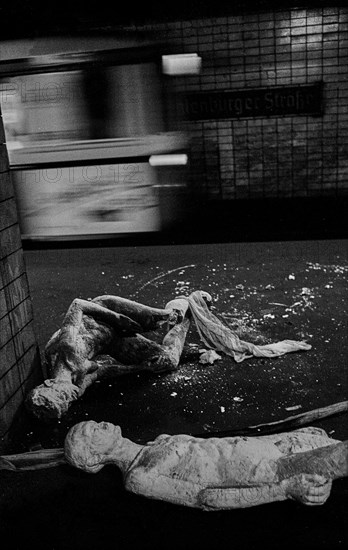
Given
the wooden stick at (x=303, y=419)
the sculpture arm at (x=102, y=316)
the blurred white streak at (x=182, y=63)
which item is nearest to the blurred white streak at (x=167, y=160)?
the blurred white streak at (x=182, y=63)

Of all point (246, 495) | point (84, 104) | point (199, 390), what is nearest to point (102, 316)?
point (199, 390)

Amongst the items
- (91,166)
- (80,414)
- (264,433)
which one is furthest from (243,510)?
(91,166)

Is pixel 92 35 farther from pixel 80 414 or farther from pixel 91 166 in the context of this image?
pixel 80 414

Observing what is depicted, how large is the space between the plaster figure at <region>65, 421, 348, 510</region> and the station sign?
631 cm

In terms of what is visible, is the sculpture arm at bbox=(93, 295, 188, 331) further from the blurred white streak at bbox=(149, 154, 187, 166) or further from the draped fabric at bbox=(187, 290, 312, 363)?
the blurred white streak at bbox=(149, 154, 187, 166)

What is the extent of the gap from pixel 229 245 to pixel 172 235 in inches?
39.1

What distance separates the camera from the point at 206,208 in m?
8.38

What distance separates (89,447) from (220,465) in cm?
68

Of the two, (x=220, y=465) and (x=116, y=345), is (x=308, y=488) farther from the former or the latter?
(x=116, y=345)

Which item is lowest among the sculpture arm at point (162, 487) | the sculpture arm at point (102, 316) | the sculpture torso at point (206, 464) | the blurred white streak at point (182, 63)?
the sculpture arm at point (162, 487)

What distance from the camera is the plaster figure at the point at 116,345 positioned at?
3394 millimetres

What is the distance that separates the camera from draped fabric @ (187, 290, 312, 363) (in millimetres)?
4184

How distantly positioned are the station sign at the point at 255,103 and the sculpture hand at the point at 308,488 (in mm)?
6599

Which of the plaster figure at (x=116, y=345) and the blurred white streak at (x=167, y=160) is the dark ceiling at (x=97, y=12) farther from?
the plaster figure at (x=116, y=345)
